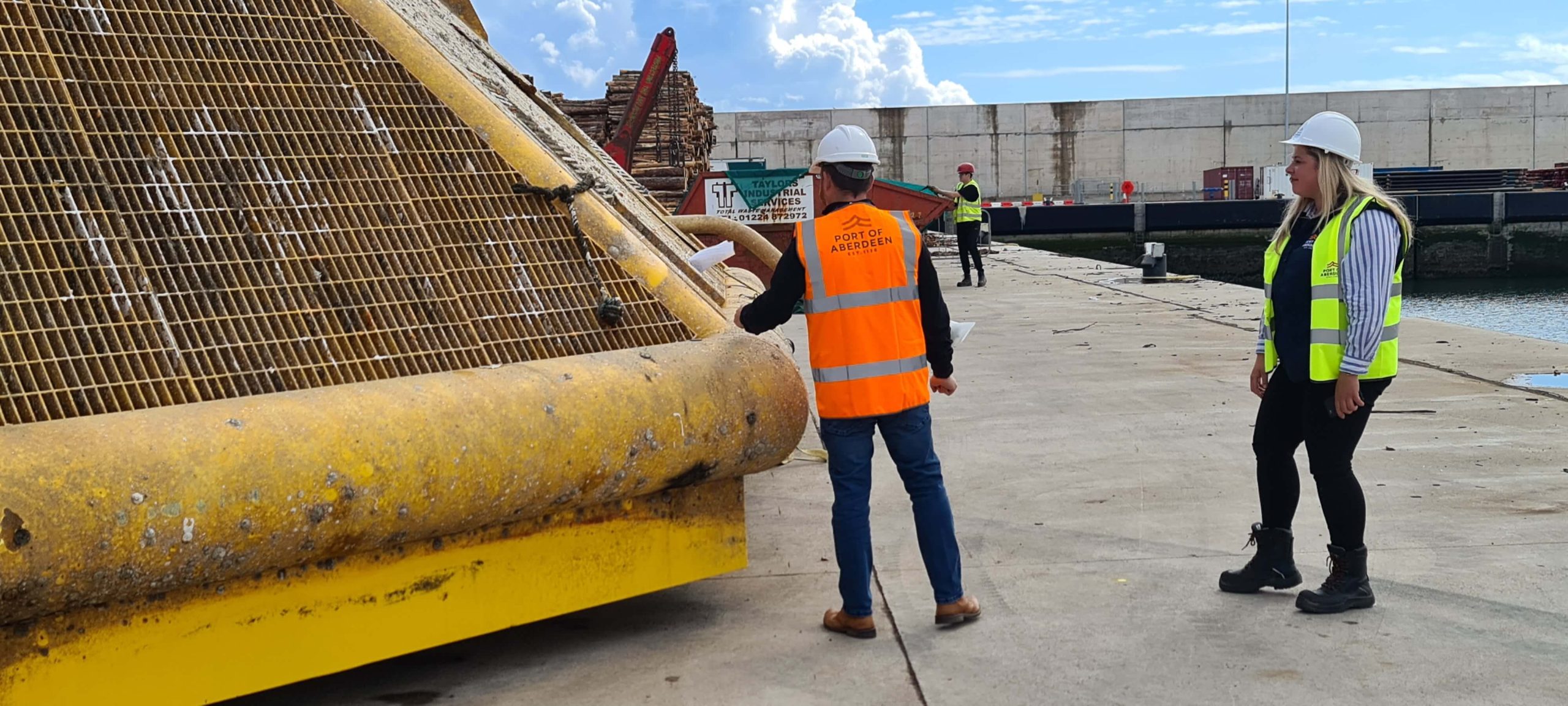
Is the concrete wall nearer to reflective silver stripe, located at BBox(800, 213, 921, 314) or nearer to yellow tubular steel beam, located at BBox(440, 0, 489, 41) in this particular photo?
yellow tubular steel beam, located at BBox(440, 0, 489, 41)

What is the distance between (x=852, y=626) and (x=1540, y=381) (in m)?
5.89

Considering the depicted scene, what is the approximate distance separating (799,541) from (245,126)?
2.33 metres

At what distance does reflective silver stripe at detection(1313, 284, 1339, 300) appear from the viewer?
4.07 m

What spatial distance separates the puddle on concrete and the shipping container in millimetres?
34172

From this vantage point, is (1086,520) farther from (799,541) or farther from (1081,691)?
(1081,691)

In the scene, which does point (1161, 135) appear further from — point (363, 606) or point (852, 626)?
point (363, 606)

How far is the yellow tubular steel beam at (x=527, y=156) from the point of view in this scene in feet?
12.9

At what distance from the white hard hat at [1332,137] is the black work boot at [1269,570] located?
3.66 feet

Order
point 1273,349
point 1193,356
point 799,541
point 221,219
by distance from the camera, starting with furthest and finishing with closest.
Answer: point 1193,356, point 799,541, point 1273,349, point 221,219

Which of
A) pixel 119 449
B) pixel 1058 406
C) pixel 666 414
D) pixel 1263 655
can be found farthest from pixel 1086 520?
pixel 119 449

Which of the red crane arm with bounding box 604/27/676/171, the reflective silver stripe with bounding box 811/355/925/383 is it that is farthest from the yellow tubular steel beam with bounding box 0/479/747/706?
the red crane arm with bounding box 604/27/676/171

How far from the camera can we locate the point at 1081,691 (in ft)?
11.3

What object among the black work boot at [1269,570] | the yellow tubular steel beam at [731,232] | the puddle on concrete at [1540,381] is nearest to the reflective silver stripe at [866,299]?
the black work boot at [1269,570]

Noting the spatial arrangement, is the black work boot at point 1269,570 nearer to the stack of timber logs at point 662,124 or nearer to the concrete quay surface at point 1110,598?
the concrete quay surface at point 1110,598
